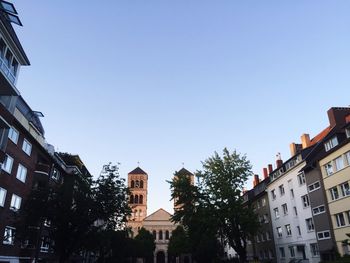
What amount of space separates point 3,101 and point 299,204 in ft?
117

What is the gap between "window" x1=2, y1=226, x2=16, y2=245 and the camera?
2835 centimetres

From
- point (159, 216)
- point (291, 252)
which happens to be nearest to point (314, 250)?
point (291, 252)

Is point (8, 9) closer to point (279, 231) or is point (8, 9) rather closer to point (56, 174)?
point (56, 174)

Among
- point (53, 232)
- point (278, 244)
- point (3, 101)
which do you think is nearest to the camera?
point (3, 101)

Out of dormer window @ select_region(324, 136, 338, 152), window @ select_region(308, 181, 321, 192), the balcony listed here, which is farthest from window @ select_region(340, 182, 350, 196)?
the balcony

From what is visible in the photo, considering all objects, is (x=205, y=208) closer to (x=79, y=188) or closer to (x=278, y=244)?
(x=278, y=244)

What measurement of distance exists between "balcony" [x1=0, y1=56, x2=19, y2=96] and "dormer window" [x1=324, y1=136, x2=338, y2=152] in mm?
31083

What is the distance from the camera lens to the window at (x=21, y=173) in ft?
103

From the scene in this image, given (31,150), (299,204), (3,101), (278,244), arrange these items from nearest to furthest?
(3,101) < (31,150) < (299,204) < (278,244)

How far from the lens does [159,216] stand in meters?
116

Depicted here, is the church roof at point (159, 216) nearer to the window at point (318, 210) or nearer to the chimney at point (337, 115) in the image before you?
the window at point (318, 210)

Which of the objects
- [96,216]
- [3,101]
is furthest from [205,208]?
[3,101]

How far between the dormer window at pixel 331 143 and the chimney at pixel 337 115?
4.49 m

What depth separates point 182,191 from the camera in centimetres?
4616
